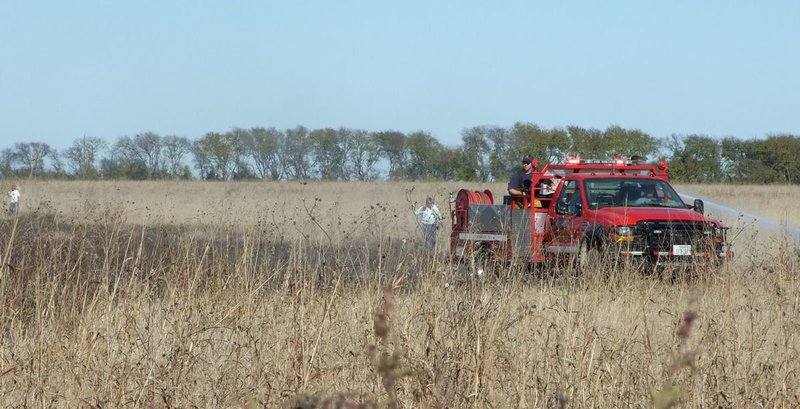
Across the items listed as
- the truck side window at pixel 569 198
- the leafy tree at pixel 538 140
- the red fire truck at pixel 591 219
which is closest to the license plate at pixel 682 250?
the red fire truck at pixel 591 219

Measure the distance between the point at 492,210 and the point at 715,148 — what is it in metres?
37.0

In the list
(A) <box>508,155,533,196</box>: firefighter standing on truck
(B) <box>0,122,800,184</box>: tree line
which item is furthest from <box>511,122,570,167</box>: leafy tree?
(A) <box>508,155,533,196</box>: firefighter standing on truck

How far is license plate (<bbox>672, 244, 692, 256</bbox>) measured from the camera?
39.6 feet

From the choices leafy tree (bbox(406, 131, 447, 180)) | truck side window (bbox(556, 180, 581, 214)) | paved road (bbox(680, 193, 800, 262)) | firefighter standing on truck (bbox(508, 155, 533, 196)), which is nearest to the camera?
paved road (bbox(680, 193, 800, 262))

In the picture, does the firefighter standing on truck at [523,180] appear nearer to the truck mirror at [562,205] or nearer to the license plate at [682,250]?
the truck mirror at [562,205]

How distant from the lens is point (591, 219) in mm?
13156

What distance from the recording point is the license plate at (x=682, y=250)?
12.1m

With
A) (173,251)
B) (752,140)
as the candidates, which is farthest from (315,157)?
(173,251)

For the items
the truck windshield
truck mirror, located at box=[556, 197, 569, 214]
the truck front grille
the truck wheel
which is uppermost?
the truck windshield

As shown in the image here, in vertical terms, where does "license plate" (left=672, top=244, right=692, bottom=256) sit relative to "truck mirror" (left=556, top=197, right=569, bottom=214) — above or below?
below

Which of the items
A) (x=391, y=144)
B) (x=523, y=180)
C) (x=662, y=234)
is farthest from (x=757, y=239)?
(x=391, y=144)

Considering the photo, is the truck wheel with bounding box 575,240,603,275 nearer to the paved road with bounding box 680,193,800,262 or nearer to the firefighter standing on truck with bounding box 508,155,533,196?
the paved road with bounding box 680,193,800,262

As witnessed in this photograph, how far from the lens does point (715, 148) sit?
4772 centimetres

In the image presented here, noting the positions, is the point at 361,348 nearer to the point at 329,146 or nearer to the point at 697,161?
the point at 697,161
